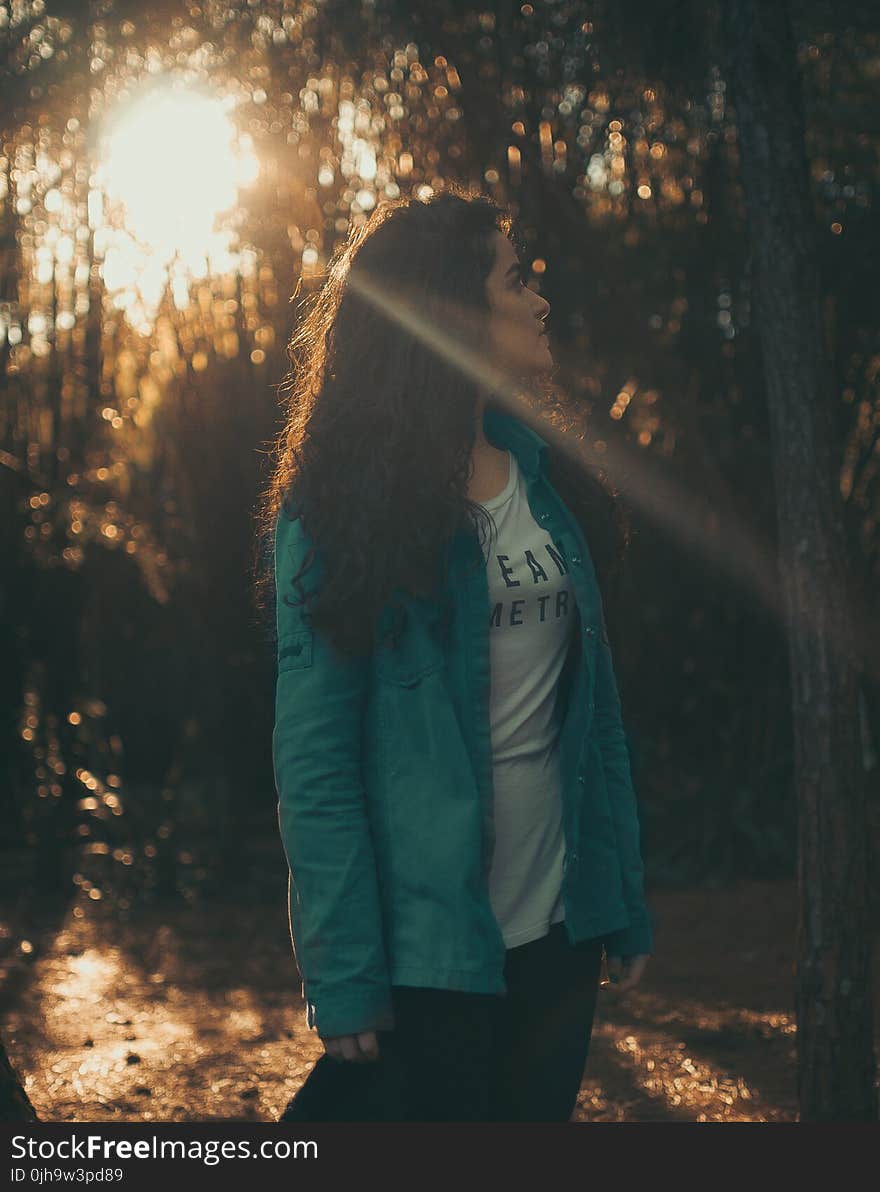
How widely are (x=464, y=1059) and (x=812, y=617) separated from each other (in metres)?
1.92

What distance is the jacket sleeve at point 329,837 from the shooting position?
1734 millimetres

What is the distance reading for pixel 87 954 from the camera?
6.72m

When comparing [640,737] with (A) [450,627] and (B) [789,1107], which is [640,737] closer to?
(B) [789,1107]

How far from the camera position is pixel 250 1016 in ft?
18.3

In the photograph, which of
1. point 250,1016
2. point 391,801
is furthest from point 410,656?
point 250,1016

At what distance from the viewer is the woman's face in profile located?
1.94 meters

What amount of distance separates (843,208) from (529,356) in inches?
224

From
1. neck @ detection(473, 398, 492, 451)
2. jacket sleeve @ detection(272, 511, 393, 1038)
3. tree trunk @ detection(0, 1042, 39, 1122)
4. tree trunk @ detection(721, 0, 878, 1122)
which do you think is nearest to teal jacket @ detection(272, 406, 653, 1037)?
jacket sleeve @ detection(272, 511, 393, 1038)

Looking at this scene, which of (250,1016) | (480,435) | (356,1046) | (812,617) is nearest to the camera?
(356,1046)

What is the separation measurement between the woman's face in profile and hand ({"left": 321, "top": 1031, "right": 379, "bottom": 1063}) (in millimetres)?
955

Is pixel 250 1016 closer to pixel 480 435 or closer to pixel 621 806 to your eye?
pixel 621 806

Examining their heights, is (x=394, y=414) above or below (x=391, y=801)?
above

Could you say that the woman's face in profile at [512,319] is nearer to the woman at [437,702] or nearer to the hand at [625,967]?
the woman at [437,702]

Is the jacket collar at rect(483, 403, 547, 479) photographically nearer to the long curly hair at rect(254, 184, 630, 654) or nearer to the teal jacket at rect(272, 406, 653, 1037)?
the long curly hair at rect(254, 184, 630, 654)
